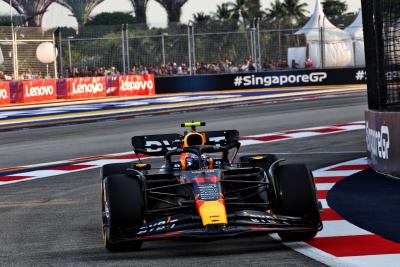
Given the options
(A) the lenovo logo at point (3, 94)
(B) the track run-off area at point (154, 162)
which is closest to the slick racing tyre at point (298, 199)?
(B) the track run-off area at point (154, 162)

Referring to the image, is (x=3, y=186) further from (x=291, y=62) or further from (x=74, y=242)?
(x=291, y=62)

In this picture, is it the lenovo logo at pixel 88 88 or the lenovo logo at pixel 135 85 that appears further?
the lenovo logo at pixel 135 85

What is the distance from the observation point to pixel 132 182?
7.63m

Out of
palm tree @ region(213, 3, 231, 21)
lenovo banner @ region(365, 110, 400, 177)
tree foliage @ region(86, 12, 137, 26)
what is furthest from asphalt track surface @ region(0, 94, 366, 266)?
palm tree @ region(213, 3, 231, 21)

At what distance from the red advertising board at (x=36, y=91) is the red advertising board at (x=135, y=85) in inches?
116

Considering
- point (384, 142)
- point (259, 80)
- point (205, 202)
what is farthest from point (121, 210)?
point (259, 80)

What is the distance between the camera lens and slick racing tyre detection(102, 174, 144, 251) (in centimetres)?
738

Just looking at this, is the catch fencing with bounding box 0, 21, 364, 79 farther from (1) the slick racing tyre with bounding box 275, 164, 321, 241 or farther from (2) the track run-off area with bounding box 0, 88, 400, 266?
(1) the slick racing tyre with bounding box 275, 164, 321, 241

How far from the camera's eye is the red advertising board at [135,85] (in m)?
38.4

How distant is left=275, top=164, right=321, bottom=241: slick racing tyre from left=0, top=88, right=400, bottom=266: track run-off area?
0.40ft

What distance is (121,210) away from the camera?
24.3ft

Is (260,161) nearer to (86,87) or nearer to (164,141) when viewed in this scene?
(164,141)

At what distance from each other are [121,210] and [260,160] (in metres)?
1.59

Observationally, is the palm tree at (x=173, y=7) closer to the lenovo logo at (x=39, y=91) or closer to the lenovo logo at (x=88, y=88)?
the lenovo logo at (x=88, y=88)
